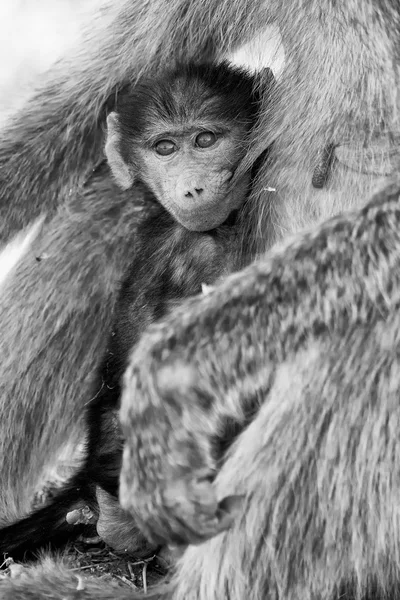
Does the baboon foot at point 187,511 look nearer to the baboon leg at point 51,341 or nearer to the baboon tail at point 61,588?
the baboon tail at point 61,588

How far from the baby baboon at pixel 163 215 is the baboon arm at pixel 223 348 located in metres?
0.93

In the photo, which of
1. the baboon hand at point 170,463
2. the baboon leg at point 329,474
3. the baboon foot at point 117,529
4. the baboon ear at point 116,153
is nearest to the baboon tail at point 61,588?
the baboon foot at point 117,529

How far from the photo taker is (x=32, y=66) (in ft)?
15.9

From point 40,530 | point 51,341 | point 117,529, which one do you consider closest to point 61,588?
point 117,529

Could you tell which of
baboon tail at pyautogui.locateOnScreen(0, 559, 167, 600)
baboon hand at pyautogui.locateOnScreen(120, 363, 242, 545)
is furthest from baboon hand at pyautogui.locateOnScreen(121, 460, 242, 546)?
baboon tail at pyautogui.locateOnScreen(0, 559, 167, 600)

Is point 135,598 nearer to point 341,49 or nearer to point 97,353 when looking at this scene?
point 97,353

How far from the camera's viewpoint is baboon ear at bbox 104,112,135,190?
154 inches

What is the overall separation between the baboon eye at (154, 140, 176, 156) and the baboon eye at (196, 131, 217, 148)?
121mm

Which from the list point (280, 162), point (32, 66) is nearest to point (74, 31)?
point (32, 66)

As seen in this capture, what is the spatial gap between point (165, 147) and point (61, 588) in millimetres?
1632

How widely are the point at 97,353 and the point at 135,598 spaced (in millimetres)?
962

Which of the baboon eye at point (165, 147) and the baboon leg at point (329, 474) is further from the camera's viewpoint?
the baboon eye at point (165, 147)

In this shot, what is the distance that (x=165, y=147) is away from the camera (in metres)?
3.90

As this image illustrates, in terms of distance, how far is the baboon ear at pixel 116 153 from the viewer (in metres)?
3.91
